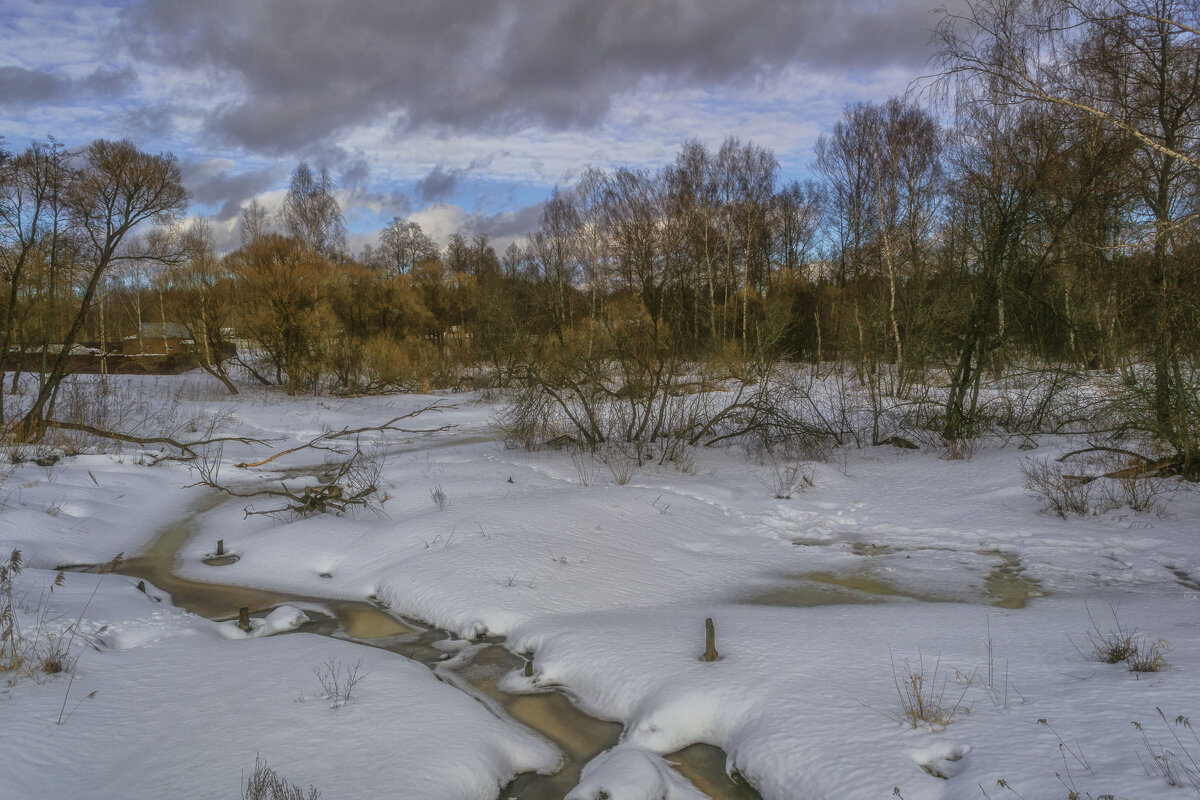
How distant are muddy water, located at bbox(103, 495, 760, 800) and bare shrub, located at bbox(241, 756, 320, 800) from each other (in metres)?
1.11

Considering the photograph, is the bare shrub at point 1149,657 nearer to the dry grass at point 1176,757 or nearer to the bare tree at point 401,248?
the dry grass at point 1176,757

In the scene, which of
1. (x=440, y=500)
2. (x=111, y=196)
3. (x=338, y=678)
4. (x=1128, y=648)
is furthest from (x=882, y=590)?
(x=111, y=196)

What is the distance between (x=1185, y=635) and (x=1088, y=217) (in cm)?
823

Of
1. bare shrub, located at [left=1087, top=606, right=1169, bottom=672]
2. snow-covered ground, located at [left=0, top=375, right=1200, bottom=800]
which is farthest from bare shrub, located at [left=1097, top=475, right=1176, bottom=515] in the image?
bare shrub, located at [left=1087, top=606, right=1169, bottom=672]

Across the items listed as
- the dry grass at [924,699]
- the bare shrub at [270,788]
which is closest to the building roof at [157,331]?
the bare shrub at [270,788]

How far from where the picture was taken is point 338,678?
15.6 feet

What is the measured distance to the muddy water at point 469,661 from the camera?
401 cm

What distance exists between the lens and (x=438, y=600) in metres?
6.59

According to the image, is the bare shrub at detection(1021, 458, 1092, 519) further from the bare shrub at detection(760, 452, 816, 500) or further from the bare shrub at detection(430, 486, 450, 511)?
A: the bare shrub at detection(430, 486, 450, 511)

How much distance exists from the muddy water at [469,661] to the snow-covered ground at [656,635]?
0.45 ft

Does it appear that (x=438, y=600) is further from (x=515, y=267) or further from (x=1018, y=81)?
(x=515, y=267)

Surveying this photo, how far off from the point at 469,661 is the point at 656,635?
4.96 ft

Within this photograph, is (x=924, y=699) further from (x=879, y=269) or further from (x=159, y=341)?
(x=159, y=341)

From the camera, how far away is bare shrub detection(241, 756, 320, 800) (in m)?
3.11
